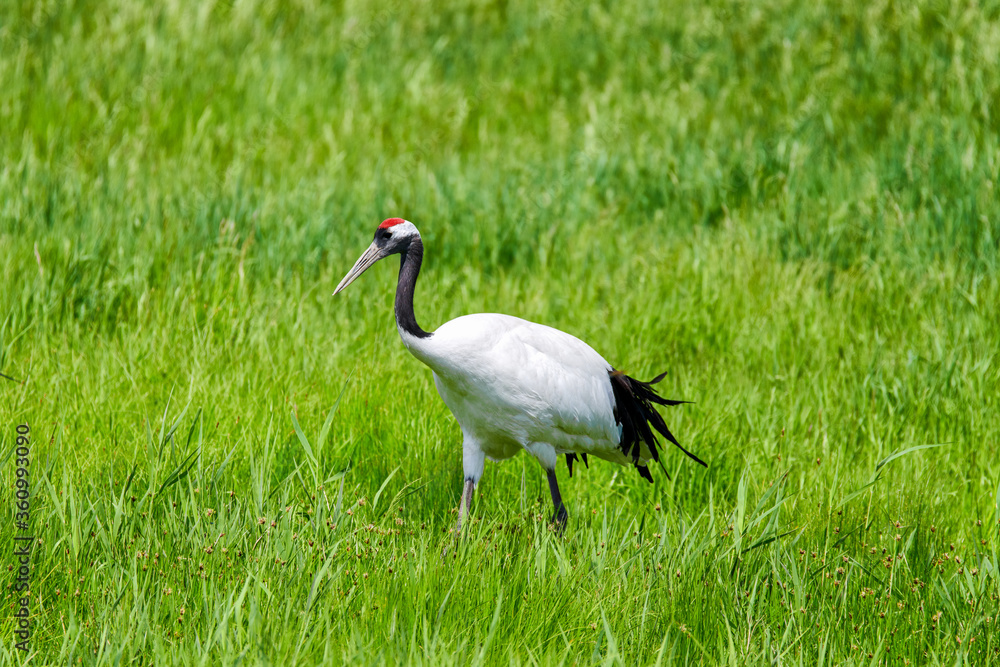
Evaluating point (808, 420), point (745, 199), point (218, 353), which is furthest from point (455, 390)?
point (745, 199)

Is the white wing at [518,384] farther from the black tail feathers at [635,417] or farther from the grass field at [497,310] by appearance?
the grass field at [497,310]

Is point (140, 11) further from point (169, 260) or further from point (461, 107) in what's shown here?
point (169, 260)

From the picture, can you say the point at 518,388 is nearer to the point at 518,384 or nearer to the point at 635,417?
the point at 518,384

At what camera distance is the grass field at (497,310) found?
3.00 metres

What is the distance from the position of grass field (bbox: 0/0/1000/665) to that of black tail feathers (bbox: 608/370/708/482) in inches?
8.7

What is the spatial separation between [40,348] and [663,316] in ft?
10.1

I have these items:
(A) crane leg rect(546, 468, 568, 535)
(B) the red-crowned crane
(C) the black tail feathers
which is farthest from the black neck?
(C) the black tail feathers

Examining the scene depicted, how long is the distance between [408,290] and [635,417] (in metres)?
1.12

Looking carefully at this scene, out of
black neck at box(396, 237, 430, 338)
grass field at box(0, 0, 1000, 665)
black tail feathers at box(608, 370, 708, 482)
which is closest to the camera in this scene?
grass field at box(0, 0, 1000, 665)

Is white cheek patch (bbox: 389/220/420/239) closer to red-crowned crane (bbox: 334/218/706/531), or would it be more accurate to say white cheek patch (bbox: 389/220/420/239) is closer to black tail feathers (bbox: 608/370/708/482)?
red-crowned crane (bbox: 334/218/706/531)

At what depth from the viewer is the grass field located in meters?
3.00

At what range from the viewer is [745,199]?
21.7 ft

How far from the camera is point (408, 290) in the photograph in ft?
12.4

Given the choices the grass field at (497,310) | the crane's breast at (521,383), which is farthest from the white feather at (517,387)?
the grass field at (497,310)
